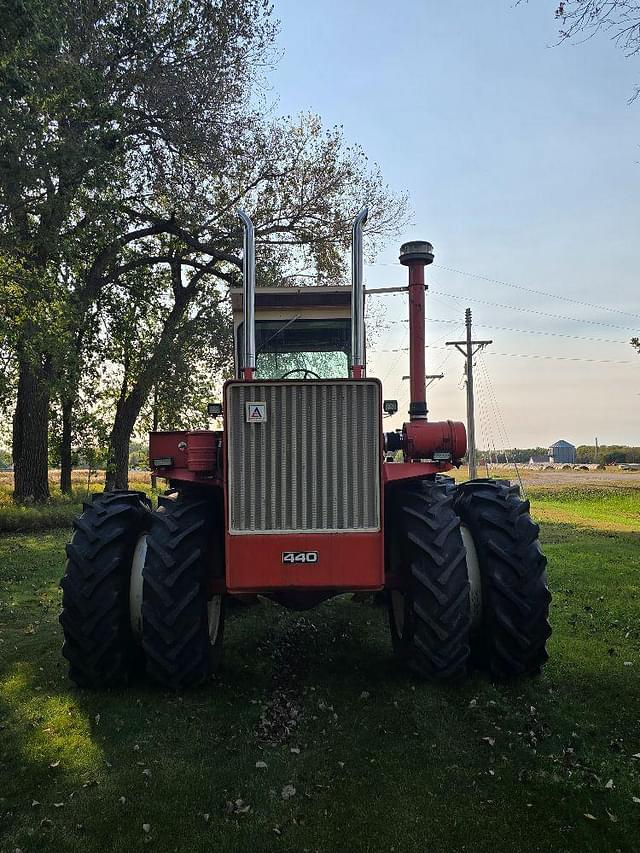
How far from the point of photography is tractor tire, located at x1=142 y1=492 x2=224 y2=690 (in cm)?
455

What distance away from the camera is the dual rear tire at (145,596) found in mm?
4574

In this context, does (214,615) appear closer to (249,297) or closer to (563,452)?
(249,297)

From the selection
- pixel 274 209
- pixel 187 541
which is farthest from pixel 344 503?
pixel 274 209

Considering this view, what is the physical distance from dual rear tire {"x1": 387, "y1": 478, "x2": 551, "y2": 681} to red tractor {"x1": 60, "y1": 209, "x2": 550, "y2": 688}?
0.01 metres

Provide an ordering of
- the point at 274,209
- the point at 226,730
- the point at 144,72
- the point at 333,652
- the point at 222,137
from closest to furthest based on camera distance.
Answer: the point at 226,730, the point at 333,652, the point at 144,72, the point at 222,137, the point at 274,209

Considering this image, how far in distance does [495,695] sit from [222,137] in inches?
647

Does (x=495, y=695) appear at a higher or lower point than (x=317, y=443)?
lower

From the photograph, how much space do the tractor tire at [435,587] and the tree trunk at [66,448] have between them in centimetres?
1789

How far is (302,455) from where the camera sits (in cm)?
447

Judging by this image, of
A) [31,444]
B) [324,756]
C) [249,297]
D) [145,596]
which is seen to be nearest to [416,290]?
[249,297]

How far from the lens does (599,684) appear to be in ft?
16.5

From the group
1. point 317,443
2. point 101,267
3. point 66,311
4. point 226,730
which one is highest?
point 101,267

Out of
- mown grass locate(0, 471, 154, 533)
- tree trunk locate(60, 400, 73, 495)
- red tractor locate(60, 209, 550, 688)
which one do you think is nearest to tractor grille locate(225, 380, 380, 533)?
red tractor locate(60, 209, 550, 688)

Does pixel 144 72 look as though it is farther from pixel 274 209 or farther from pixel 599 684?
pixel 599 684
